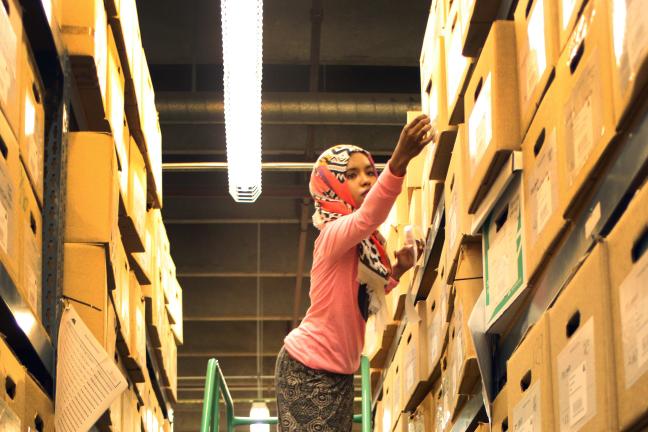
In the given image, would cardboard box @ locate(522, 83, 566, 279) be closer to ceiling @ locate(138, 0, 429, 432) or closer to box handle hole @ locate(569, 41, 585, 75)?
box handle hole @ locate(569, 41, 585, 75)

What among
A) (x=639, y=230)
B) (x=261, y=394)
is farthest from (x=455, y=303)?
(x=261, y=394)

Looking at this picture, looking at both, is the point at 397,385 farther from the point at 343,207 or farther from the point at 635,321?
the point at 635,321

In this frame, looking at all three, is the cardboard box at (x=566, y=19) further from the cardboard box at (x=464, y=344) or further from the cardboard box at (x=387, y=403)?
the cardboard box at (x=387, y=403)

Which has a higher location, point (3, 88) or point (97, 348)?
point (3, 88)

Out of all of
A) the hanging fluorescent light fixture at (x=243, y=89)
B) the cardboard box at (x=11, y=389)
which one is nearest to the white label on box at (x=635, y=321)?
the cardboard box at (x=11, y=389)

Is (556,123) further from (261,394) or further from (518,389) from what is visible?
(261,394)

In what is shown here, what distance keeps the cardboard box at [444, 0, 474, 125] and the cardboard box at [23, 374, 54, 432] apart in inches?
58.9

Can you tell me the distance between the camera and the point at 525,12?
8.87ft

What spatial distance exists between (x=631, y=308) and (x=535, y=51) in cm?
95

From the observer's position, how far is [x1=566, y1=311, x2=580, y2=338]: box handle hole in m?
2.10

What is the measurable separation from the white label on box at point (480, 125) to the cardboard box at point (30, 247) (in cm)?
124

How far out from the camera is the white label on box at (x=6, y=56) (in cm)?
289

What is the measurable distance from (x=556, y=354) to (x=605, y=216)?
31 cm

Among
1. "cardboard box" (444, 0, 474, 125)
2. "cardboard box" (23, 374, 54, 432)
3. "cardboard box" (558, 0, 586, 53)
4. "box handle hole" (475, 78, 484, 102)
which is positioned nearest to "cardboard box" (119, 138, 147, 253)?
"cardboard box" (23, 374, 54, 432)
